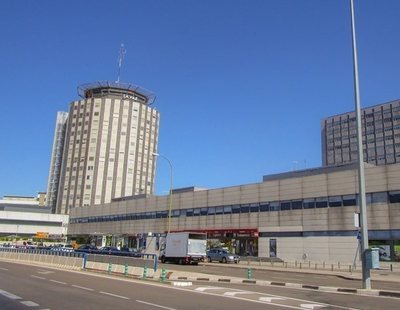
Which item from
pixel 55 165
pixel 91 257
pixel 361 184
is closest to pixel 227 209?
pixel 91 257

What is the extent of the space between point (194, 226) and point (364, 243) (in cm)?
5349

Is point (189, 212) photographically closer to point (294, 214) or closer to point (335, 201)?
point (294, 214)

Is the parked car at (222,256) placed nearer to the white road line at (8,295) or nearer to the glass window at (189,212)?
the glass window at (189,212)

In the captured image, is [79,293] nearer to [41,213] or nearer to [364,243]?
[364,243]

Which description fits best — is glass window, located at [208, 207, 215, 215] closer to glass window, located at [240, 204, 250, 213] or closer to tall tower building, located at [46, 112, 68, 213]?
glass window, located at [240, 204, 250, 213]

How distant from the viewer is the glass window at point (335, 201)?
51.8 metres

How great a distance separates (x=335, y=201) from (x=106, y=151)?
302 feet

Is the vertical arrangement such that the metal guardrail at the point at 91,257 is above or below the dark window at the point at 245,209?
below

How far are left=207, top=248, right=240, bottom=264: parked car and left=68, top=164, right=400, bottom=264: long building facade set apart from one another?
7.05 meters

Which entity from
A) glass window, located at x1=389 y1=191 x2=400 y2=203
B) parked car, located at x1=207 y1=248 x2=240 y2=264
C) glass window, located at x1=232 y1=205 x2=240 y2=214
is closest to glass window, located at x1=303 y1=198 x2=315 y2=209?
glass window, located at x1=389 y1=191 x2=400 y2=203

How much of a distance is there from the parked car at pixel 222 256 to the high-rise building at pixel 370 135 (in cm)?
9131

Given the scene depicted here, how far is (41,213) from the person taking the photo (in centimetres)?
13462

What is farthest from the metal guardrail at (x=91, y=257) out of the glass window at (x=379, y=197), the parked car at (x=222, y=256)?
the glass window at (x=379, y=197)

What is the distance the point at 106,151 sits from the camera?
13388 centimetres
